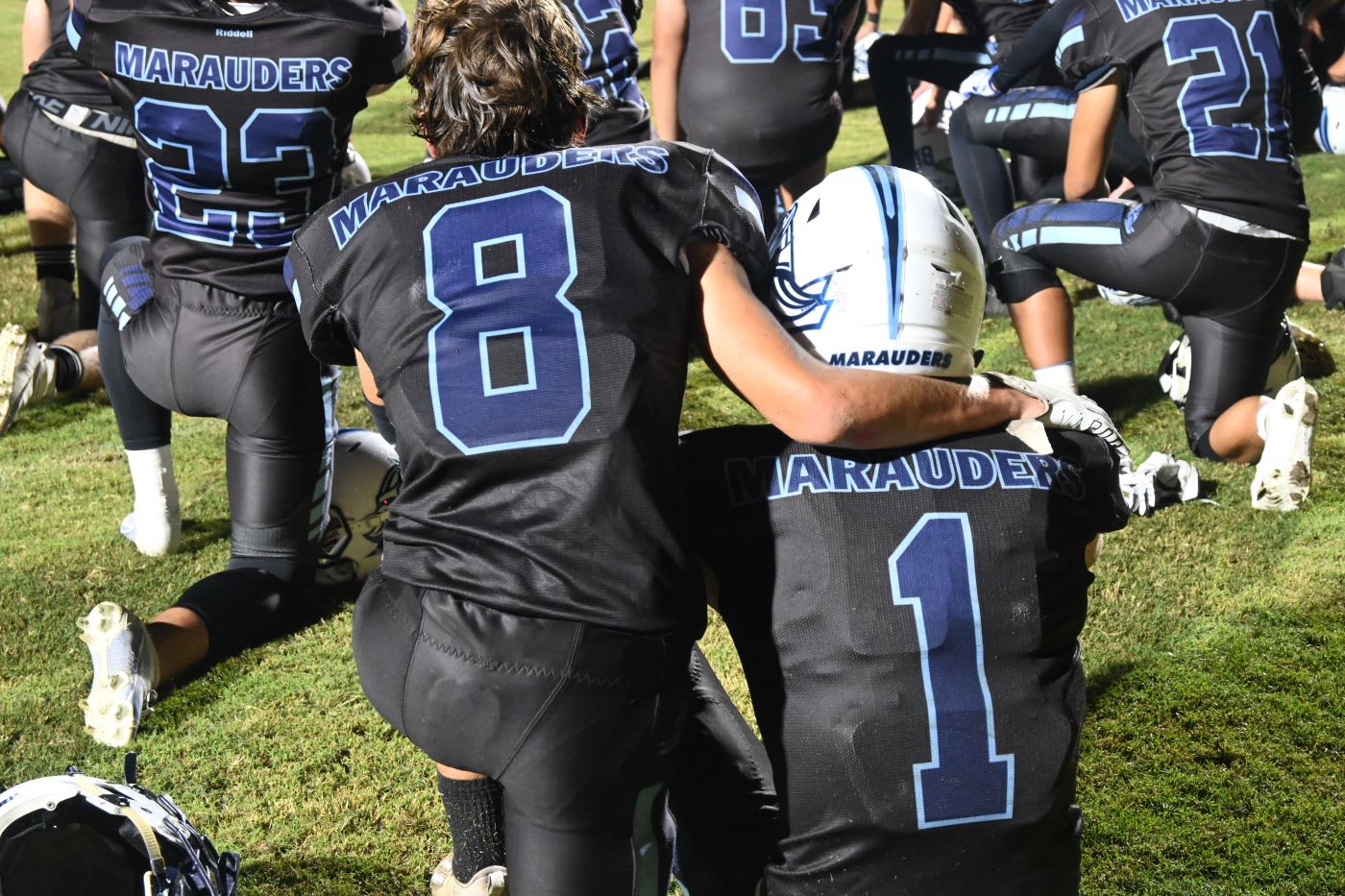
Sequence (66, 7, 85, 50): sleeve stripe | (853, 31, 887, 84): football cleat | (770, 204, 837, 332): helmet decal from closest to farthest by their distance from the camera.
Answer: (770, 204, 837, 332): helmet decal, (66, 7, 85, 50): sleeve stripe, (853, 31, 887, 84): football cleat

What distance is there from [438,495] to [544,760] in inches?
16.7

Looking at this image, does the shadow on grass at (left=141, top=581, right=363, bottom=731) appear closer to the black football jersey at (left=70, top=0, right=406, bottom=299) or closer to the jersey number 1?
the black football jersey at (left=70, top=0, right=406, bottom=299)

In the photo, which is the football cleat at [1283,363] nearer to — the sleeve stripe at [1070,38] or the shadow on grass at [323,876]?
the sleeve stripe at [1070,38]

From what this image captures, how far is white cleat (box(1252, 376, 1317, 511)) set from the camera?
13.1 feet

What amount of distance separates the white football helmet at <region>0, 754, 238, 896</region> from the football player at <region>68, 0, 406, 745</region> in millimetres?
1011

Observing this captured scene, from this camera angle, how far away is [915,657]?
6.45ft

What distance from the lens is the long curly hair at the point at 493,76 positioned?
2.15m

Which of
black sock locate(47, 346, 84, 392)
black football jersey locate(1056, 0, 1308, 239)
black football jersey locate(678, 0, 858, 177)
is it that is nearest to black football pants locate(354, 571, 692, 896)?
black football jersey locate(1056, 0, 1308, 239)

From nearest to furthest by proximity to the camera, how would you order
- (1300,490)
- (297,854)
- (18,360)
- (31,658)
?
(297,854) < (31,658) < (1300,490) < (18,360)

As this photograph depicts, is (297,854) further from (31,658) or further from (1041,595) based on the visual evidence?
(1041,595)

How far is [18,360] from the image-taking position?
4949mm

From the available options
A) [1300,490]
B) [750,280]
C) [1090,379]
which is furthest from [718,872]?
[1090,379]

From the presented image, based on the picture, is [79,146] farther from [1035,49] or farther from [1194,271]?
[1194,271]

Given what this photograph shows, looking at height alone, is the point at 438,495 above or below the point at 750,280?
below
